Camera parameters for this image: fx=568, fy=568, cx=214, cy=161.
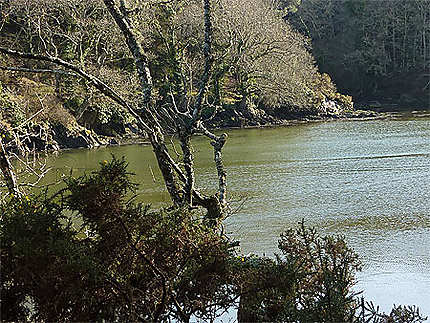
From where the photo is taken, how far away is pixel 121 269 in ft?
8.86

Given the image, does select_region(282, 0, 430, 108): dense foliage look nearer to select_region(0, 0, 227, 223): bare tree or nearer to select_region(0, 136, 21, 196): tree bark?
select_region(0, 0, 227, 223): bare tree

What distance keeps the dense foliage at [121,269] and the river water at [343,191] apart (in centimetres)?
230

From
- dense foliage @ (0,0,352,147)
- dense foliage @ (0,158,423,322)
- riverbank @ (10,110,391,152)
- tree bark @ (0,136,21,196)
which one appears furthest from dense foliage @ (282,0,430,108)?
dense foliage @ (0,158,423,322)

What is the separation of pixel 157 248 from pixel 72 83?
2297 cm

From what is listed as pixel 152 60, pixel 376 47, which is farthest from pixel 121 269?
Result: pixel 376 47

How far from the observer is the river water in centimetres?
691

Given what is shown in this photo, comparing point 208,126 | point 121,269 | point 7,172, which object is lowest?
point 121,269

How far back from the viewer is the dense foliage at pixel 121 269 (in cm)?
251

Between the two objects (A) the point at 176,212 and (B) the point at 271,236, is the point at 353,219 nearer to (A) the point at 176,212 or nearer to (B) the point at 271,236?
(B) the point at 271,236

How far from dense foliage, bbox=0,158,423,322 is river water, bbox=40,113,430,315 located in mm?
2302

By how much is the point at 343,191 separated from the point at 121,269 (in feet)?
32.0

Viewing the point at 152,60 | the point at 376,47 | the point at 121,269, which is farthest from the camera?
the point at 376,47

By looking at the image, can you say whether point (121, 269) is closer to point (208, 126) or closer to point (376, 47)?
point (208, 126)

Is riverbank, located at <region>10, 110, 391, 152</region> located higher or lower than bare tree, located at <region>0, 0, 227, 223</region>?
higher
